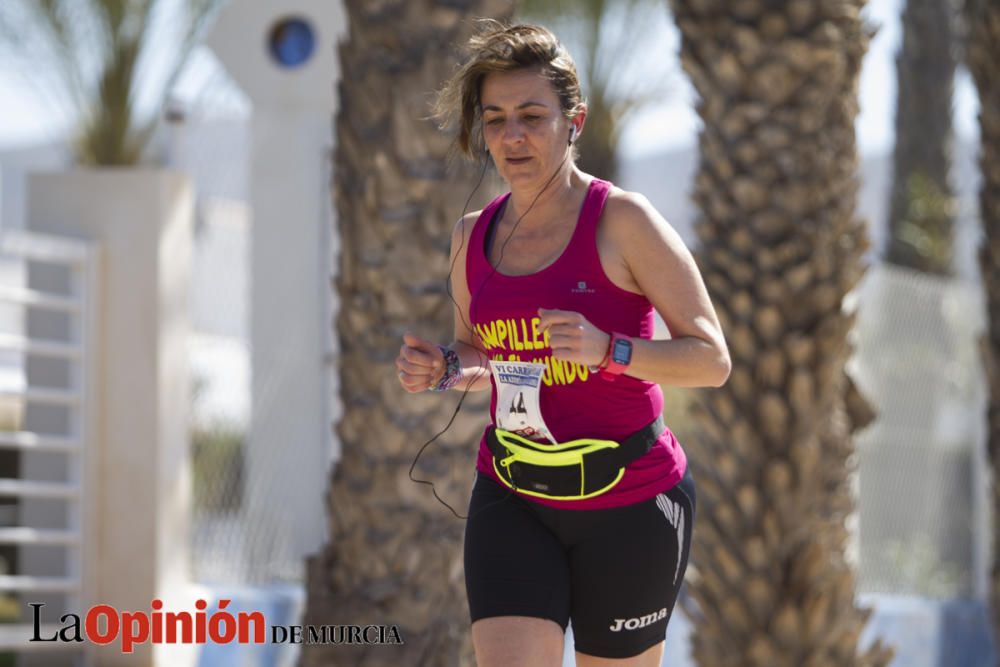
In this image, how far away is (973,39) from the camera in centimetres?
827

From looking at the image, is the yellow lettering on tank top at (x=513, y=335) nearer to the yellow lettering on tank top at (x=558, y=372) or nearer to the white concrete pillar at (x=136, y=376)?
the yellow lettering on tank top at (x=558, y=372)

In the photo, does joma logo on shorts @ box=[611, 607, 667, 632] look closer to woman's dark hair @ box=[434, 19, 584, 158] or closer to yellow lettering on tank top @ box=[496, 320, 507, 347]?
yellow lettering on tank top @ box=[496, 320, 507, 347]

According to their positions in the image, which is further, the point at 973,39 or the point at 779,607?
the point at 973,39

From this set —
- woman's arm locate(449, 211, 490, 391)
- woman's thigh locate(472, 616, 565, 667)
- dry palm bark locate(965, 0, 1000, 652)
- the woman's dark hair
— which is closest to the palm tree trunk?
dry palm bark locate(965, 0, 1000, 652)

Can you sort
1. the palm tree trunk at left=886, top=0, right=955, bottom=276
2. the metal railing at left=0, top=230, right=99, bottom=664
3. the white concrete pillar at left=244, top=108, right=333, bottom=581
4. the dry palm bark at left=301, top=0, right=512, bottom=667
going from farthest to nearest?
the palm tree trunk at left=886, top=0, right=955, bottom=276, the white concrete pillar at left=244, top=108, right=333, bottom=581, the metal railing at left=0, top=230, right=99, bottom=664, the dry palm bark at left=301, top=0, right=512, bottom=667

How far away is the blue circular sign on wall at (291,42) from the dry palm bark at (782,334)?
115 inches

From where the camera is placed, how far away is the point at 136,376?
23.9ft

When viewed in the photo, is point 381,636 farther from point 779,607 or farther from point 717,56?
point 717,56

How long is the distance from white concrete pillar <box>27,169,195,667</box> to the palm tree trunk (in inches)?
335

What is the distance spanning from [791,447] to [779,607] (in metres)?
0.68

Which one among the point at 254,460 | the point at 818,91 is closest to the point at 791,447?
the point at 818,91

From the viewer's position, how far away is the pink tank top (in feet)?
11.2

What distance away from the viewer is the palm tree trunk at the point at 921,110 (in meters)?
14.1

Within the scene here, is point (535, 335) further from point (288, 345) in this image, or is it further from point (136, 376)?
point (288, 345)
